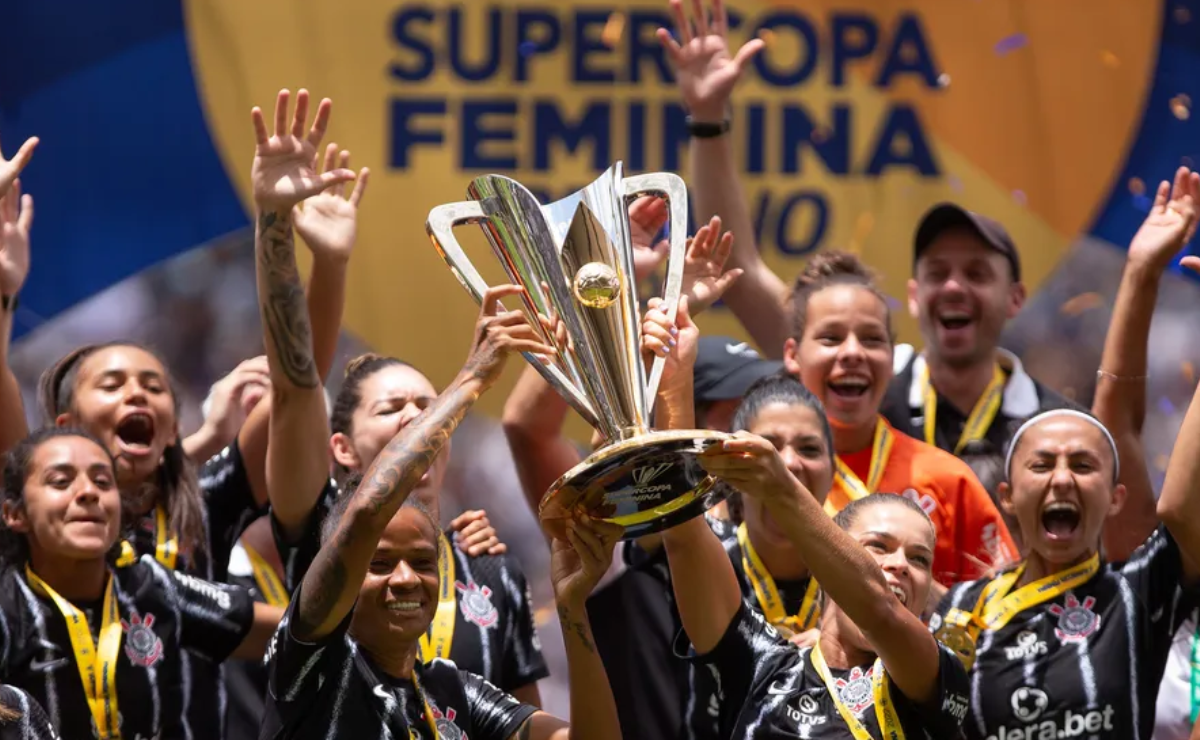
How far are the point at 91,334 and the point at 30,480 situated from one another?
6.38 ft

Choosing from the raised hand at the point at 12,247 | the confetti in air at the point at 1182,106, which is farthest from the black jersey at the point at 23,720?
the confetti in air at the point at 1182,106

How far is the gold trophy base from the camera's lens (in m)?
3.04

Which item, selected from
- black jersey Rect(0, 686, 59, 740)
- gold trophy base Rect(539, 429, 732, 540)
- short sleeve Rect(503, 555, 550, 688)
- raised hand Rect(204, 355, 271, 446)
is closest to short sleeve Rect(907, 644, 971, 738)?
gold trophy base Rect(539, 429, 732, 540)

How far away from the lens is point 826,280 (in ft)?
15.8

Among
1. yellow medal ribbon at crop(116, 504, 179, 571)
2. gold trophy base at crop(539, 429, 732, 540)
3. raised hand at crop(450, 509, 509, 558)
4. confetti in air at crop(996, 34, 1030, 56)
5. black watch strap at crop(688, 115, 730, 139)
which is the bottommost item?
raised hand at crop(450, 509, 509, 558)

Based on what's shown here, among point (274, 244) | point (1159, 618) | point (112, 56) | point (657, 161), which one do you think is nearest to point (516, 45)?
point (657, 161)

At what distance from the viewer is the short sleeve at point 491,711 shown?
11.9 ft

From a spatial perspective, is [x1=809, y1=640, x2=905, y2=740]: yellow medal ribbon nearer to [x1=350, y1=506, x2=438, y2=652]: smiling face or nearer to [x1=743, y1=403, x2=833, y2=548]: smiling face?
[x1=743, y1=403, x2=833, y2=548]: smiling face

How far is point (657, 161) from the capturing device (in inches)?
237

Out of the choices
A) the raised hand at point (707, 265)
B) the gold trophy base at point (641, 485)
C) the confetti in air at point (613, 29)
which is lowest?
the gold trophy base at point (641, 485)

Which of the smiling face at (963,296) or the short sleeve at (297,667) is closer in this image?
the short sleeve at (297,667)

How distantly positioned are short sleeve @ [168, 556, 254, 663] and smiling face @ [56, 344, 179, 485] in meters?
0.35

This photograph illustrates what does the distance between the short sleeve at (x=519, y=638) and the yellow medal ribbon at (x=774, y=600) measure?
0.50m

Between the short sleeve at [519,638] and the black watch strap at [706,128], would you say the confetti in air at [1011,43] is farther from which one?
the short sleeve at [519,638]
